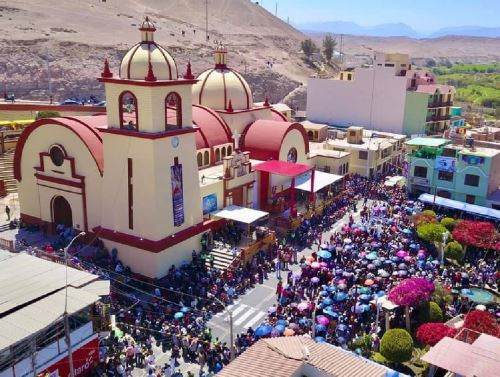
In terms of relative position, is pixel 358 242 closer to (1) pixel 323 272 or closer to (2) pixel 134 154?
(1) pixel 323 272

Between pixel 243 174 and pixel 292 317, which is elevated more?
pixel 243 174

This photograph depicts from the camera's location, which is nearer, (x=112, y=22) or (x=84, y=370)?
(x=84, y=370)


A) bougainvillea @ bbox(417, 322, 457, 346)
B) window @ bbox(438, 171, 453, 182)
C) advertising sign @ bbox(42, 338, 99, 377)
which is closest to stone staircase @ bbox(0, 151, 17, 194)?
advertising sign @ bbox(42, 338, 99, 377)

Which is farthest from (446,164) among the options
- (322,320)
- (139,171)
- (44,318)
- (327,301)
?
(44,318)

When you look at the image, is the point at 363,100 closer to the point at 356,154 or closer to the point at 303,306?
the point at 356,154

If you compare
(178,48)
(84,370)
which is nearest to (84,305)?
(84,370)

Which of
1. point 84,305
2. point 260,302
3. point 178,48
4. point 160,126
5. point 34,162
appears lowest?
point 260,302

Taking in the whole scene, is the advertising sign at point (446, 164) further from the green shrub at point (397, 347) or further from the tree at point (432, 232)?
the green shrub at point (397, 347)
